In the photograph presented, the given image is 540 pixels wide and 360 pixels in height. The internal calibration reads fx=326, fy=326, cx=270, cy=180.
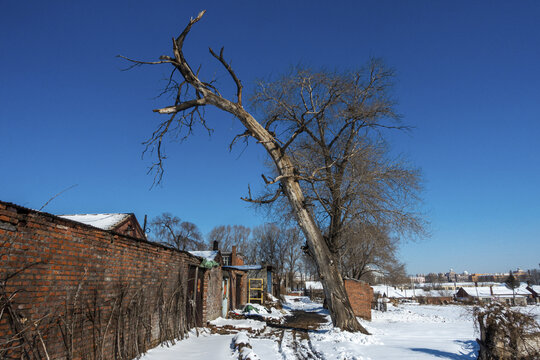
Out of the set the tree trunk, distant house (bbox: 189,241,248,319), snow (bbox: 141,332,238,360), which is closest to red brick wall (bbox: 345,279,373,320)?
distant house (bbox: 189,241,248,319)

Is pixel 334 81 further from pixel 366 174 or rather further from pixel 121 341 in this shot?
pixel 121 341

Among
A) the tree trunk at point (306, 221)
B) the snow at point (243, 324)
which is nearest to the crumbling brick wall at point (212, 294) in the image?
the snow at point (243, 324)

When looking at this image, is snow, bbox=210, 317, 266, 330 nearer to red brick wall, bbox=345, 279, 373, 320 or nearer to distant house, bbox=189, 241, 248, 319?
distant house, bbox=189, 241, 248, 319

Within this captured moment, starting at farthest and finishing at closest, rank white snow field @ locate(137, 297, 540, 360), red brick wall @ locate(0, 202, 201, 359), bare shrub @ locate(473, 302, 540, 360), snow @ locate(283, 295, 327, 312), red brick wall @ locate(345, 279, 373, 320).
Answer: snow @ locate(283, 295, 327, 312)
red brick wall @ locate(345, 279, 373, 320)
white snow field @ locate(137, 297, 540, 360)
bare shrub @ locate(473, 302, 540, 360)
red brick wall @ locate(0, 202, 201, 359)

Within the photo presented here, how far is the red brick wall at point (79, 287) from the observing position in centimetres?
423

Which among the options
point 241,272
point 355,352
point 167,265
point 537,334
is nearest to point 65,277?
point 167,265

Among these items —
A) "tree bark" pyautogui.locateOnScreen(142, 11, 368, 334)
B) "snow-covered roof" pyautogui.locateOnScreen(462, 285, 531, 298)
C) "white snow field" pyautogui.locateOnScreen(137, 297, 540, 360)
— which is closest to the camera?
"white snow field" pyautogui.locateOnScreen(137, 297, 540, 360)

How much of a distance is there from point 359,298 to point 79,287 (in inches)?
641

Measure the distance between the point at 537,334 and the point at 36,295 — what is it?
8804 mm

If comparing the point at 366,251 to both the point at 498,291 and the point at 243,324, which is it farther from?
the point at 498,291

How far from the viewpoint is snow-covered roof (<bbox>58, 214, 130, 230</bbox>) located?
17.5 m

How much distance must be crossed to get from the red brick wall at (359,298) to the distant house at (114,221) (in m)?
11.9

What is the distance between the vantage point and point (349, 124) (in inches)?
506

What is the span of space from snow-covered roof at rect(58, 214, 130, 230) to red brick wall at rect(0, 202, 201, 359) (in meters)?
10.8
